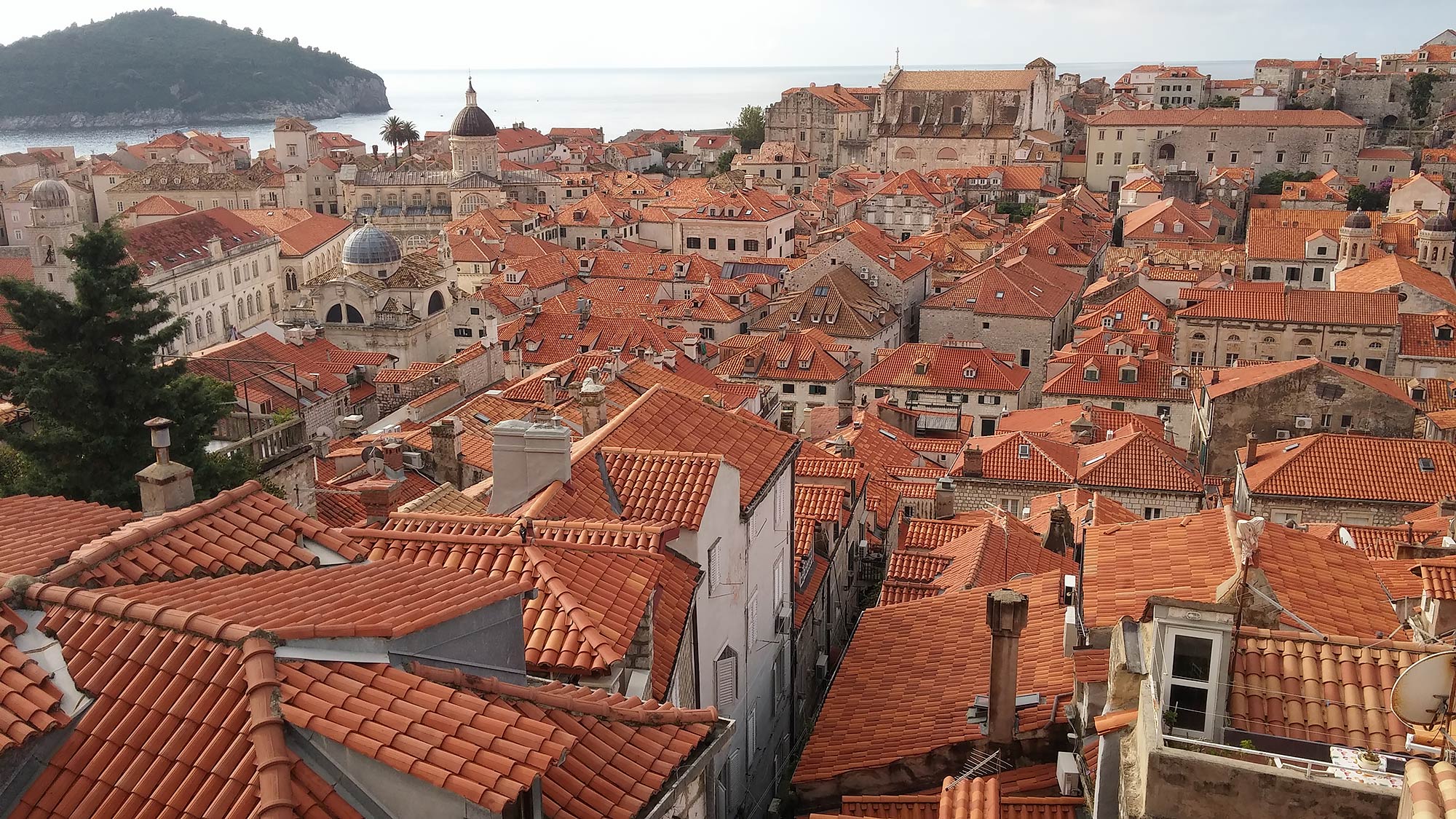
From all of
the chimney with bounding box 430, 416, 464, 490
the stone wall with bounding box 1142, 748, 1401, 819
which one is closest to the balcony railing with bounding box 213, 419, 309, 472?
the chimney with bounding box 430, 416, 464, 490

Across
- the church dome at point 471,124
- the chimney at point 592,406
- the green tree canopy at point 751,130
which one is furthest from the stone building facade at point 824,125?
the chimney at point 592,406

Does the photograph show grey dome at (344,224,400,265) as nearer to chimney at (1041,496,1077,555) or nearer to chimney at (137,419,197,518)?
chimney at (1041,496,1077,555)

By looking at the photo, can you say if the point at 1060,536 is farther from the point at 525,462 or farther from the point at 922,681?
the point at 525,462

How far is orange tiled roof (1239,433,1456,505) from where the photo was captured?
90.0ft

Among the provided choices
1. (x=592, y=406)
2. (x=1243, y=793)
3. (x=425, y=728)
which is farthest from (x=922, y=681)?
(x=425, y=728)

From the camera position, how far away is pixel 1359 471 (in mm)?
28188

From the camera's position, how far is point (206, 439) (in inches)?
746

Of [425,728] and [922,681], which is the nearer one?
[425,728]

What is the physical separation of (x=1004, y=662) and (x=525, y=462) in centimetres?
488

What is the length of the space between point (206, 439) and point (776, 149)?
9619cm

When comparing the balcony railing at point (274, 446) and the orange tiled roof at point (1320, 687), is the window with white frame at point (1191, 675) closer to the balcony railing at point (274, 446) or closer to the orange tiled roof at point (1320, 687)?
the orange tiled roof at point (1320, 687)

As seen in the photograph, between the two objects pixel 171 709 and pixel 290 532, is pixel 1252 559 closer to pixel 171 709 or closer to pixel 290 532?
pixel 290 532

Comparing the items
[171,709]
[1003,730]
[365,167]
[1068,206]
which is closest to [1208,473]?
[1003,730]

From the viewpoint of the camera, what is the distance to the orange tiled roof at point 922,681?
11.9 meters
